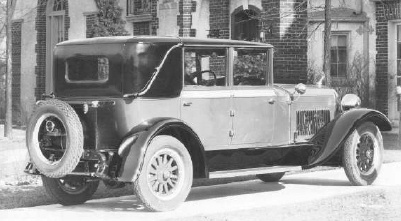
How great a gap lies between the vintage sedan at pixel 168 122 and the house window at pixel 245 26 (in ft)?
36.3

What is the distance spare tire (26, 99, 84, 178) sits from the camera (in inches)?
333

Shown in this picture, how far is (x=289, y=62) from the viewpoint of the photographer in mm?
20500

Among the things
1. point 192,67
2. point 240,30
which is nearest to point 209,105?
point 192,67

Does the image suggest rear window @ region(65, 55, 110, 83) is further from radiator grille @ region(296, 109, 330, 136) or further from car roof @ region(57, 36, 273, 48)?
radiator grille @ region(296, 109, 330, 136)

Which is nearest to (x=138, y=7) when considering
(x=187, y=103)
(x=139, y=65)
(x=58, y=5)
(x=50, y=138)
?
(x=58, y=5)

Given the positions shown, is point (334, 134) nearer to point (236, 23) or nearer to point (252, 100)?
point (252, 100)

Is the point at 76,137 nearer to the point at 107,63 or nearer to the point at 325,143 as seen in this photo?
the point at 107,63

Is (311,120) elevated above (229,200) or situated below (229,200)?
above

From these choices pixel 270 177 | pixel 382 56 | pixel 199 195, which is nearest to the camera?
pixel 199 195

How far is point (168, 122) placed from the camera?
28.4ft

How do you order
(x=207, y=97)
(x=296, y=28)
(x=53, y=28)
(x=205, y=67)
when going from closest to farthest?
1. (x=207, y=97)
2. (x=205, y=67)
3. (x=296, y=28)
4. (x=53, y=28)

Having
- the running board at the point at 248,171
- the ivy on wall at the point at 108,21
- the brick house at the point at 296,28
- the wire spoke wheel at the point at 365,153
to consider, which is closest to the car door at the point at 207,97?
the running board at the point at 248,171

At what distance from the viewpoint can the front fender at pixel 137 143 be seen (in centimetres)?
830

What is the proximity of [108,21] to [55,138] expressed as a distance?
14615 mm
